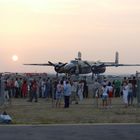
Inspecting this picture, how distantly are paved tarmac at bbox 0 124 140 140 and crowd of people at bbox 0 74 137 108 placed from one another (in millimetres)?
12373

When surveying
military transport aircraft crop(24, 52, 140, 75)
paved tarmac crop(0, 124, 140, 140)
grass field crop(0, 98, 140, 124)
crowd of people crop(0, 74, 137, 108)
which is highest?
military transport aircraft crop(24, 52, 140, 75)

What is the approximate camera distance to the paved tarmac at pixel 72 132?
1478 cm

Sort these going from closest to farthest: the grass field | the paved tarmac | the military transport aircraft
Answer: the paved tarmac
the grass field
the military transport aircraft

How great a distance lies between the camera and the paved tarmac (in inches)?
582

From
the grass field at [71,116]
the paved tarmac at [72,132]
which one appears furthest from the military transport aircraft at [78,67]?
the paved tarmac at [72,132]

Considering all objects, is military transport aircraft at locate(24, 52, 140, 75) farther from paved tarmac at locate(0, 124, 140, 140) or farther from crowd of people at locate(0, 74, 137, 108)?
paved tarmac at locate(0, 124, 140, 140)

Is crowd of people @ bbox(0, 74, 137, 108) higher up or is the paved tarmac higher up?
crowd of people @ bbox(0, 74, 137, 108)

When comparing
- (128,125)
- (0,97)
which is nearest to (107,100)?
(0,97)

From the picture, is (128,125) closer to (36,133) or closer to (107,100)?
(36,133)

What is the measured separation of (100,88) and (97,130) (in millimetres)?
15777

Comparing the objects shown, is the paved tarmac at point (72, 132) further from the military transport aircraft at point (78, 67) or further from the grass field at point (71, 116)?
the military transport aircraft at point (78, 67)

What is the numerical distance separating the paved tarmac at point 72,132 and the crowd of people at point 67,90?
40.6 feet

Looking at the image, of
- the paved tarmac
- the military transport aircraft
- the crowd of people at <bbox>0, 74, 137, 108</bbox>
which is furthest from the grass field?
the military transport aircraft

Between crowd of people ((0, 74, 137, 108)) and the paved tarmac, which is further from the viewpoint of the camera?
crowd of people ((0, 74, 137, 108))
